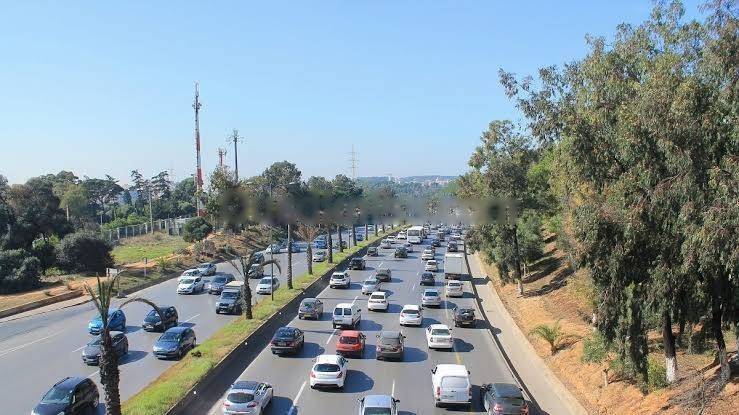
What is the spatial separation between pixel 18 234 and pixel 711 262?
192 ft

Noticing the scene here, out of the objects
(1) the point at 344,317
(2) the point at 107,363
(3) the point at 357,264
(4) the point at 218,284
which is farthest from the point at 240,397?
(3) the point at 357,264

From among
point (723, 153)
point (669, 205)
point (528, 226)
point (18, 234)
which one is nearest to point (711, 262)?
point (669, 205)

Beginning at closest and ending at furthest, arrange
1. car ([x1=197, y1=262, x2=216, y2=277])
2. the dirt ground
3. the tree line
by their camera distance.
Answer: the tree line, the dirt ground, car ([x1=197, y1=262, x2=216, y2=277])

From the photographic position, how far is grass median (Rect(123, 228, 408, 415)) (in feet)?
67.3

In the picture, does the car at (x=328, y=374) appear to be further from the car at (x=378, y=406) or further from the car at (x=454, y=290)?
the car at (x=454, y=290)

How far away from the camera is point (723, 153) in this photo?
14.9 metres

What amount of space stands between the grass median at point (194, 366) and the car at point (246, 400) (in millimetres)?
1950

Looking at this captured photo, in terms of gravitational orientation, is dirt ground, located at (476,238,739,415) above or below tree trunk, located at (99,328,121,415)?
below

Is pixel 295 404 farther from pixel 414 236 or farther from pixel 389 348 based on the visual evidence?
pixel 414 236

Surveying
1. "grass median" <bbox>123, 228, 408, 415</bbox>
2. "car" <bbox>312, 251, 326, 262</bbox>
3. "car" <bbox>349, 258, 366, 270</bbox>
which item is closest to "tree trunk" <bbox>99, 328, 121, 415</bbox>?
"grass median" <bbox>123, 228, 408, 415</bbox>

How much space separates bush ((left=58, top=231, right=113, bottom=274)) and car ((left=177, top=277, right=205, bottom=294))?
11.8 m

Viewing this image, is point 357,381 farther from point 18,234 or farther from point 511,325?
point 18,234

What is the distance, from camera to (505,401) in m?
20.4

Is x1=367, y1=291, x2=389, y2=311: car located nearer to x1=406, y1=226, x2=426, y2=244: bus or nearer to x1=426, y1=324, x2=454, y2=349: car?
x1=426, y1=324, x2=454, y2=349: car
